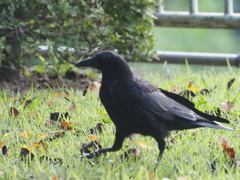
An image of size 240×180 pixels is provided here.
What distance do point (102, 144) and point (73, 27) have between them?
1.82 m

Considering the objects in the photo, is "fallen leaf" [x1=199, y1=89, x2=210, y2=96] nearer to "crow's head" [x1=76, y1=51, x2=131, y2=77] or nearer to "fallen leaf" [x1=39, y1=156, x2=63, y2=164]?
"crow's head" [x1=76, y1=51, x2=131, y2=77]

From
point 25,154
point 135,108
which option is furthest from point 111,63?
point 25,154

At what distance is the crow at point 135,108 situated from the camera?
9.20 feet

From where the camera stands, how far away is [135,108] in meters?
2.81

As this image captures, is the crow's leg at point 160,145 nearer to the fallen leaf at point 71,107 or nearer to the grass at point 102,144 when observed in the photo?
the grass at point 102,144

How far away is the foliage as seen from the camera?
4371 millimetres

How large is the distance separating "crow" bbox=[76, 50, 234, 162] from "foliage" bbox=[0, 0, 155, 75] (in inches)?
61.3

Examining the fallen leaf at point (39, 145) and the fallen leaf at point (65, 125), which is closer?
the fallen leaf at point (39, 145)

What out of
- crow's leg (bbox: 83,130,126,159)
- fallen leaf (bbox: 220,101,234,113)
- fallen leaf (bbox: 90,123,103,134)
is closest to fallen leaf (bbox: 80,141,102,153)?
crow's leg (bbox: 83,130,126,159)

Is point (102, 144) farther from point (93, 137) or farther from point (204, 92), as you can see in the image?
point (204, 92)

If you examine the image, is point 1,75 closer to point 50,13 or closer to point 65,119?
point 50,13

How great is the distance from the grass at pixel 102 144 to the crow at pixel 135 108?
0.44ft

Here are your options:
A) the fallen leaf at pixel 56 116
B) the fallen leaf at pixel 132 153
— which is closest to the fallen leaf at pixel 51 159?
the fallen leaf at pixel 132 153

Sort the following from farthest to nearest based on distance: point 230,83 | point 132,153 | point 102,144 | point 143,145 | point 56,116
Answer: point 230,83 < point 56,116 < point 102,144 < point 143,145 < point 132,153
